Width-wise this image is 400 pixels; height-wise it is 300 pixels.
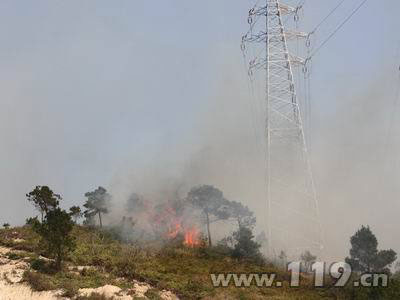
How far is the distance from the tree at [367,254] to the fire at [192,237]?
1979cm

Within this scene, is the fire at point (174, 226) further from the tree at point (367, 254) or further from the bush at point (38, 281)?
the bush at point (38, 281)

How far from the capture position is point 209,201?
74.3m

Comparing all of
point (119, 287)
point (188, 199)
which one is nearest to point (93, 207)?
point (188, 199)

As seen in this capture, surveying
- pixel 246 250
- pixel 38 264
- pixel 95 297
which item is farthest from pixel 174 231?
pixel 95 297

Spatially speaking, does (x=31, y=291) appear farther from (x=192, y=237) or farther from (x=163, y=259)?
(x=192, y=237)

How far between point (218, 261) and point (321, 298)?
16553 millimetres

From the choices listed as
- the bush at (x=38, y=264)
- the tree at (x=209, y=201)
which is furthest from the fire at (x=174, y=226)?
the bush at (x=38, y=264)

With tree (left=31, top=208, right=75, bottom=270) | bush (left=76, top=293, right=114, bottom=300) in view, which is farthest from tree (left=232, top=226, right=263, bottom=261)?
bush (left=76, top=293, right=114, bottom=300)

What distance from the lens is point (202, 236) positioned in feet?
249

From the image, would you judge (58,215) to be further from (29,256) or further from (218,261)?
(218,261)

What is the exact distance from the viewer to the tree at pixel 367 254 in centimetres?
5694

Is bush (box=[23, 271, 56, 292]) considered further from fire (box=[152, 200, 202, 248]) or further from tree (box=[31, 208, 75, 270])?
fire (box=[152, 200, 202, 248])

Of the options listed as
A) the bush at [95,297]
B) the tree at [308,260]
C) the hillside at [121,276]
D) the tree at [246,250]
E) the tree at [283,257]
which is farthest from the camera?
the tree at [283,257]

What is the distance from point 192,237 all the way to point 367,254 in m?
25.6
